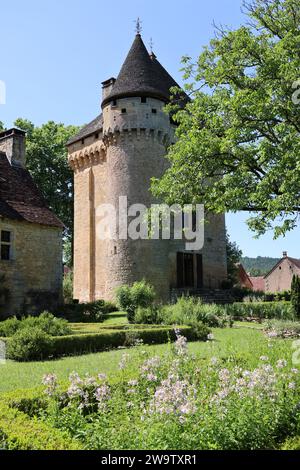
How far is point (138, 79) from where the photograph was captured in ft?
91.7

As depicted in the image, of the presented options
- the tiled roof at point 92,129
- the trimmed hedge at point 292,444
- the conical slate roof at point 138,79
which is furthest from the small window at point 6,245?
the trimmed hedge at point 292,444

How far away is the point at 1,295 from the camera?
2011cm

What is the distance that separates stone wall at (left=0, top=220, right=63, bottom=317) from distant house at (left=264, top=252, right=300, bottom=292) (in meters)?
38.7

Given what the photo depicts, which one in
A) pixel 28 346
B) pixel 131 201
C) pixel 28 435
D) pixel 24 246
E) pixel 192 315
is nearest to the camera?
pixel 28 435

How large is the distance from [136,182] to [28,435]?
2368 centimetres

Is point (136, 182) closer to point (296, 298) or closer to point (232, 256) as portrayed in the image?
point (296, 298)

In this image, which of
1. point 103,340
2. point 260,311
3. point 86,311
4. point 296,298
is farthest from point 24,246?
point 296,298

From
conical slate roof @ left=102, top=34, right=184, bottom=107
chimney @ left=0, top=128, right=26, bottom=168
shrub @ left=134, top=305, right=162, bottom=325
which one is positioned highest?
conical slate roof @ left=102, top=34, right=184, bottom=107

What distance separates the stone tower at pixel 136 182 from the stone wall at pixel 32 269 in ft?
17.0

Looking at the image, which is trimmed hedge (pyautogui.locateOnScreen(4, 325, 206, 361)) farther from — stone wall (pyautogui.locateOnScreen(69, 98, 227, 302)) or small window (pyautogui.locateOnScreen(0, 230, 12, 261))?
stone wall (pyautogui.locateOnScreen(69, 98, 227, 302))

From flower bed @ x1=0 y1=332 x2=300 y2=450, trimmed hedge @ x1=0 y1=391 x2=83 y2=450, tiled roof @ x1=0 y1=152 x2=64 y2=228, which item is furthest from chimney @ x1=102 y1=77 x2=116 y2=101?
trimmed hedge @ x1=0 y1=391 x2=83 y2=450

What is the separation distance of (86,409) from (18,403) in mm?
975

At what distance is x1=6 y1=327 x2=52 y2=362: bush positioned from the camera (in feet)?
36.9
